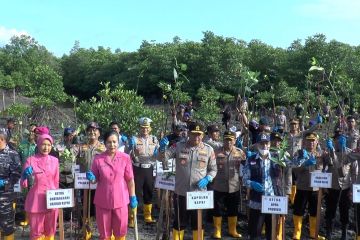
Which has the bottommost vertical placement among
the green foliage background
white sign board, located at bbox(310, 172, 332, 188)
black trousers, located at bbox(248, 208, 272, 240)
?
black trousers, located at bbox(248, 208, 272, 240)

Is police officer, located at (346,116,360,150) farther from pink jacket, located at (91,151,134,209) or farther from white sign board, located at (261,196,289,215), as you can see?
pink jacket, located at (91,151,134,209)

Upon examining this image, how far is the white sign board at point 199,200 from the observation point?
4965mm

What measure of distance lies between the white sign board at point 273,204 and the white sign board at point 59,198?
7.21 feet

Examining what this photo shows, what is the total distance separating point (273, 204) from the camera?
4973mm

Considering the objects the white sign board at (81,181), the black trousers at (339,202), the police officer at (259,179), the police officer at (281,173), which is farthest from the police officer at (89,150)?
the black trousers at (339,202)

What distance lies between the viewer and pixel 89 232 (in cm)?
620

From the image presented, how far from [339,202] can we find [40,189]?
4.15 meters

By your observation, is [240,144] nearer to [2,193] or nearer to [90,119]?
[90,119]

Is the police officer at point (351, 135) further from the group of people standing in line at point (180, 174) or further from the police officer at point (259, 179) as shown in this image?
the police officer at point (259, 179)

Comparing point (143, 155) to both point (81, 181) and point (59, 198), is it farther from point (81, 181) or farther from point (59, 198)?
point (59, 198)

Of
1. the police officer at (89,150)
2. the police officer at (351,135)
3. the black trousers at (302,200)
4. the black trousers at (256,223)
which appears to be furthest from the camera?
the police officer at (351,135)

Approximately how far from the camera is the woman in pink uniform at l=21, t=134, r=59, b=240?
497 cm

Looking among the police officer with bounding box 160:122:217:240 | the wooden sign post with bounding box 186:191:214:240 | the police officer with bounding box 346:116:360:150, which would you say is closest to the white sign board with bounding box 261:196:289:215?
the wooden sign post with bounding box 186:191:214:240

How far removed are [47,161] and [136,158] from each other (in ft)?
6.90
